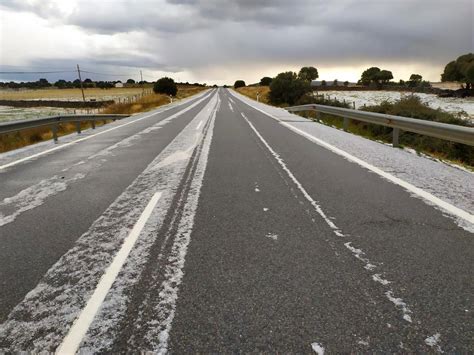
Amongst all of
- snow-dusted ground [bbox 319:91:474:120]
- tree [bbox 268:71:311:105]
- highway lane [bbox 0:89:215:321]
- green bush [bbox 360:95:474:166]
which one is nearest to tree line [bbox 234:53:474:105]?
tree [bbox 268:71:311:105]

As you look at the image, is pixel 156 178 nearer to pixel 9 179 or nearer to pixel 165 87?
pixel 9 179

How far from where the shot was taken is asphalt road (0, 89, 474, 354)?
237 centimetres

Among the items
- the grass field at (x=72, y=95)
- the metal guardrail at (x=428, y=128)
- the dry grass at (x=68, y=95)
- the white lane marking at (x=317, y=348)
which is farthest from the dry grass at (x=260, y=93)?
the white lane marking at (x=317, y=348)

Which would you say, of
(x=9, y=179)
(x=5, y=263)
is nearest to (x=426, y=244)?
(x=5, y=263)

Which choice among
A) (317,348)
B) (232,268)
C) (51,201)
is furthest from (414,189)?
(51,201)

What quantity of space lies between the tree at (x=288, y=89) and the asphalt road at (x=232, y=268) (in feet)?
123

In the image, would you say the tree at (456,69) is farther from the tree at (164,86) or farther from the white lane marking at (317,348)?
the white lane marking at (317,348)

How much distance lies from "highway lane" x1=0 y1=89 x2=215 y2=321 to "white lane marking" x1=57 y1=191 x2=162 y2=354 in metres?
0.60

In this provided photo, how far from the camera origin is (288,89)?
43188mm

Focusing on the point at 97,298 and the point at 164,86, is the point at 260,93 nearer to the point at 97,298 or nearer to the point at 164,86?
the point at 164,86

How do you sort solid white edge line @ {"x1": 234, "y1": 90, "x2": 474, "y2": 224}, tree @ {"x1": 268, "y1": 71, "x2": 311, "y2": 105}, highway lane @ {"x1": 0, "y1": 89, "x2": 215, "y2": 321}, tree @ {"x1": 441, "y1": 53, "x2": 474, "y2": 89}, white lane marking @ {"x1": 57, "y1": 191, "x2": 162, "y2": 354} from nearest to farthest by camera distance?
white lane marking @ {"x1": 57, "y1": 191, "x2": 162, "y2": 354}
highway lane @ {"x1": 0, "y1": 89, "x2": 215, "y2": 321}
solid white edge line @ {"x1": 234, "y1": 90, "x2": 474, "y2": 224}
tree @ {"x1": 268, "y1": 71, "x2": 311, "y2": 105}
tree @ {"x1": 441, "y1": 53, "x2": 474, "y2": 89}

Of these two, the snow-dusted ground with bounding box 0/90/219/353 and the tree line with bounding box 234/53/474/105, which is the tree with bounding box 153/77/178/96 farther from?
the snow-dusted ground with bounding box 0/90/219/353

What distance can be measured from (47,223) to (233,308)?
306 cm

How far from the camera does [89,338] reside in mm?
2355
